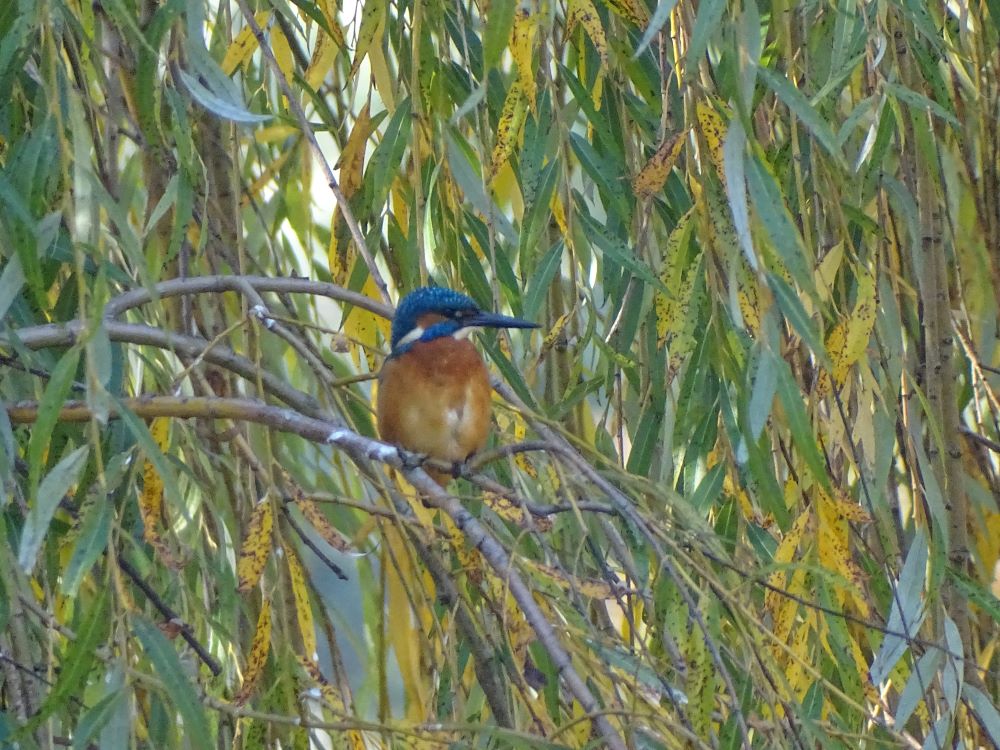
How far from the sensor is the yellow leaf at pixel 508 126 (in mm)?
1574

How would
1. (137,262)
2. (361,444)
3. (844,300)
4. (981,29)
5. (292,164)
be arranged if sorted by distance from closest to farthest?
(137,262) < (361,444) < (844,300) < (981,29) < (292,164)

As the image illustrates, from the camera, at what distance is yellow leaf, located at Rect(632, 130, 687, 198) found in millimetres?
1469

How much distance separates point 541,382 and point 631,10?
26.8 inches

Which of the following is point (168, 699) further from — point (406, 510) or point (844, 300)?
point (844, 300)

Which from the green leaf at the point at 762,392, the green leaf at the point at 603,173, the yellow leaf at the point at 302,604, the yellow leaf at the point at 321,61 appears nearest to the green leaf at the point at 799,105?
the green leaf at the point at 762,392

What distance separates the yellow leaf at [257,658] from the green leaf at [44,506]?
0.23 m

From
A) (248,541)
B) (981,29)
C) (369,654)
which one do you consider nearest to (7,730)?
(248,541)

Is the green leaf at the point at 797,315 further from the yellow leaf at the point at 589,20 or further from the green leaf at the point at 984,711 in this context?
the green leaf at the point at 984,711

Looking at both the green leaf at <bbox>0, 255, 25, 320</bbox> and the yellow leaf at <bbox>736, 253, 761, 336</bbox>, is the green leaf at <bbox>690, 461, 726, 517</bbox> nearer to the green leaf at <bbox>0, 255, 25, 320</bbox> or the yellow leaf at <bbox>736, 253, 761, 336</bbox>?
the yellow leaf at <bbox>736, 253, 761, 336</bbox>

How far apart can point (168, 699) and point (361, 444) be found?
317 millimetres

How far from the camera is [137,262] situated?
1.18 m

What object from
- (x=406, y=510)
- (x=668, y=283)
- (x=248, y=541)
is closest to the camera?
(x=248, y=541)

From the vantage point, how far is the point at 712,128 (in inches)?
57.2

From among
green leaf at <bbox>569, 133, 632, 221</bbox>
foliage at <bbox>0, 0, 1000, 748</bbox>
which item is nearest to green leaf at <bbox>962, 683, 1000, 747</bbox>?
foliage at <bbox>0, 0, 1000, 748</bbox>
